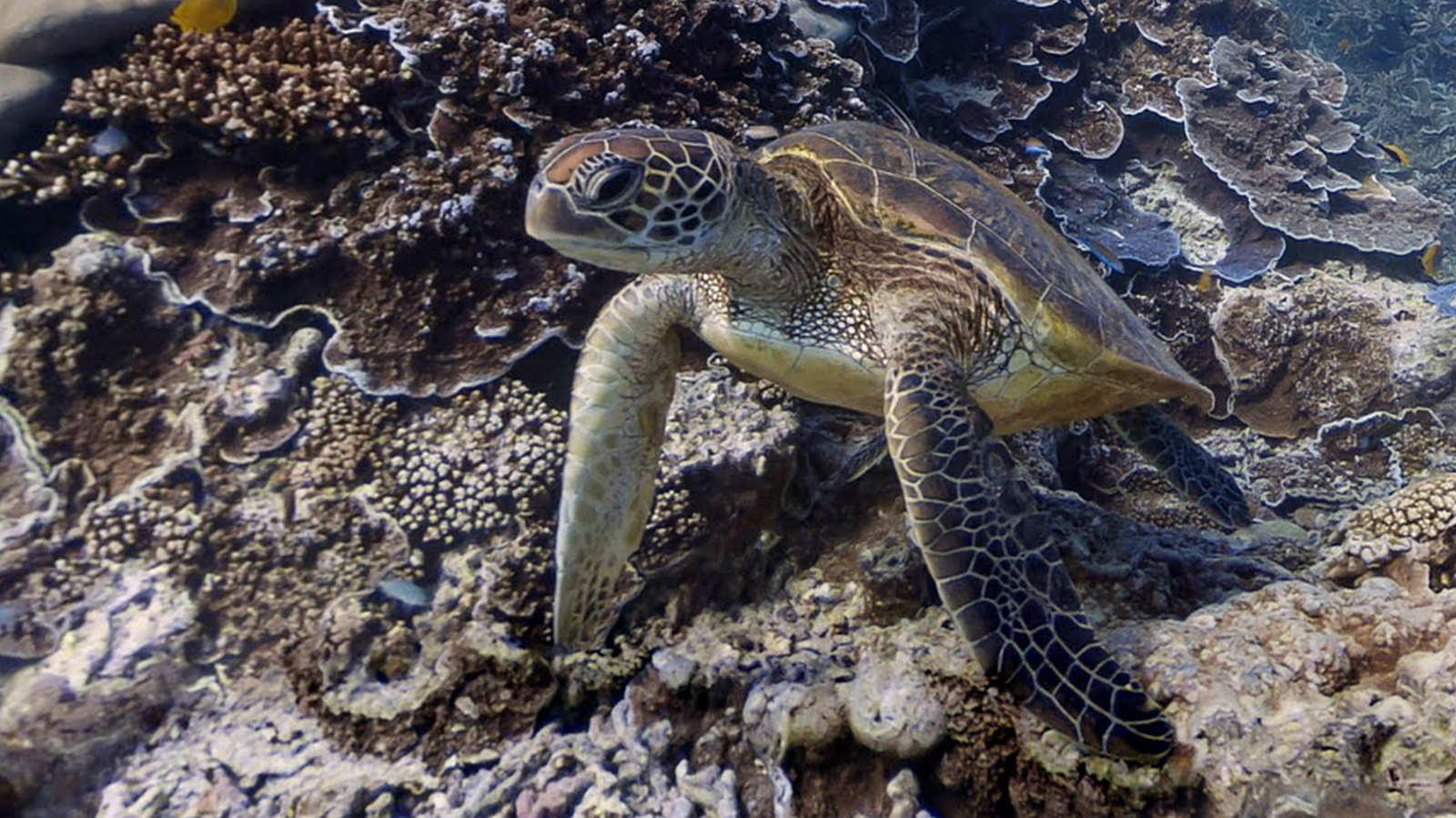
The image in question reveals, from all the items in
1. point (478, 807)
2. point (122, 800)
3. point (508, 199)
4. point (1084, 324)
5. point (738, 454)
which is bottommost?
point (122, 800)

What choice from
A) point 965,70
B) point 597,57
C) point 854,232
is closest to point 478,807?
point 854,232

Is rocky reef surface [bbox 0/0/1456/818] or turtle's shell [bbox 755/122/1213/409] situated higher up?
turtle's shell [bbox 755/122/1213/409]

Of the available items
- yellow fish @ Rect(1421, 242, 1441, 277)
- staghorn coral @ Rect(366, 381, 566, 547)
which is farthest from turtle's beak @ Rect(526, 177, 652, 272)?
yellow fish @ Rect(1421, 242, 1441, 277)

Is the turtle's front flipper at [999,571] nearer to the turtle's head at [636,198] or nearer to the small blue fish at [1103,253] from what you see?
the turtle's head at [636,198]

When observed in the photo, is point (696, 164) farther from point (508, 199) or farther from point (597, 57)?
point (597, 57)

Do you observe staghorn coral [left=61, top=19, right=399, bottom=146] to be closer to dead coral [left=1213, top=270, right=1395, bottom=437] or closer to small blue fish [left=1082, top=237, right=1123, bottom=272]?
small blue fish [left=1082, top=237, right=1123, bottom=272]

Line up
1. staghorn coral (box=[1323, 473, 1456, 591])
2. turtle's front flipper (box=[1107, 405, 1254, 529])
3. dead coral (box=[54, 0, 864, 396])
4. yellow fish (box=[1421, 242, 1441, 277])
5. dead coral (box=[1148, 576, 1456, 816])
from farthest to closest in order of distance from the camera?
yellow fish (box=[1421, 242, 1441, 277])
turtle's front flipper (box=[1107, 405, 1254, 529])
dead coral (box=[54, 0, 864, 396])
staghorn coral (box=[1323, 473, 1456, 591])
dead coral (box=[1148, 576, 1456, 816])

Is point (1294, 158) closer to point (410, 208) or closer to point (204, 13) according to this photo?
point (410, 208)
